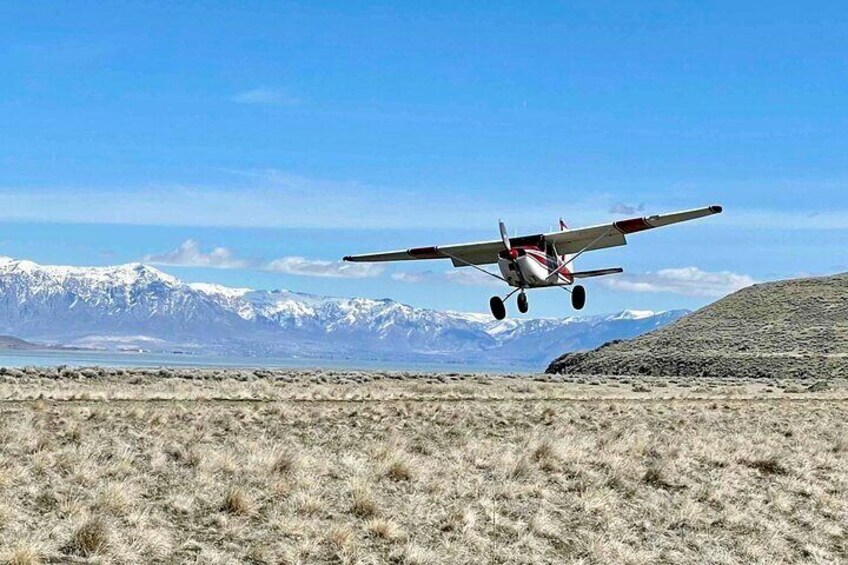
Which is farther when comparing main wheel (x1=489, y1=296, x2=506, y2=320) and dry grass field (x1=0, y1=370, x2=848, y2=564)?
main wheel (x1=489, y1=296, x2=506, y2=320)

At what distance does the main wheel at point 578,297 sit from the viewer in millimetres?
41344

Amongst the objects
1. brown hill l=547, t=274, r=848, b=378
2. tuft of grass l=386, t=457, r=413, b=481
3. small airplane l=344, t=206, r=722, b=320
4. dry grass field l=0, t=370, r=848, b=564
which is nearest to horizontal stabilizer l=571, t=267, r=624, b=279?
small airplane l=344, t=206, r=722, b=320

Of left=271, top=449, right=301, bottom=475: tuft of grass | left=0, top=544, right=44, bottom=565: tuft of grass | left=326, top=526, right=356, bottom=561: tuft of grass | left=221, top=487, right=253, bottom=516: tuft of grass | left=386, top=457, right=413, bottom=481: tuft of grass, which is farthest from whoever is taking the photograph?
left=386, top=457, right=413, bottom=481: tuft of grass

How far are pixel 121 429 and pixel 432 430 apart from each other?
22.7 ft

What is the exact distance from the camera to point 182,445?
1953 centimetres

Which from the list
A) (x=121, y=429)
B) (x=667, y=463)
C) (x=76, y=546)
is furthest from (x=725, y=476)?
(x=76, y=546)

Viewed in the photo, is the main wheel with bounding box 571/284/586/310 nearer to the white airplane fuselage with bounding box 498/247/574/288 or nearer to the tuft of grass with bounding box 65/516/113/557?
the white airplane fuselage with bounding box 498/247/574/288

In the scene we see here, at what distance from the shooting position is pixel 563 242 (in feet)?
142

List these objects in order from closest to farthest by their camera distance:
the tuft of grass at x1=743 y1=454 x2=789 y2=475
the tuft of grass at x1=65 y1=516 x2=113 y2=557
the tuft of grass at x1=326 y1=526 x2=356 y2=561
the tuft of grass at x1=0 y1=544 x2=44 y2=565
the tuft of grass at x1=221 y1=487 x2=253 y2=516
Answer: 1. the tuft of grass at x1=0 y1=544 x2=44 y2=565
2. the tuft of grass at x1=65 y1=516 x2=113 y2=557
3. the tuft of grass at x1=326 y1=526 x2=356 y2=561
4. the tuft of grass at x1=221 y1=487 x2=253 y2=516
5. the tuft of grass at x1=743 y1=454 x2=789 y2=475

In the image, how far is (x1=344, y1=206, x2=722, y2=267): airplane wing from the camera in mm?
38656

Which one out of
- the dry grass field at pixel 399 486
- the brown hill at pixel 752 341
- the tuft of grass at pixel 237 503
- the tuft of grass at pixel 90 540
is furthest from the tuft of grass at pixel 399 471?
the brown hill at pixel 752 341

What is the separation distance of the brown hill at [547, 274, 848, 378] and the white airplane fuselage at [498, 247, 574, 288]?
49370mm

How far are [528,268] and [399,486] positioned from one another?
74.3 ft

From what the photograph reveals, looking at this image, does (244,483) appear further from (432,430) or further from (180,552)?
(432,430)
